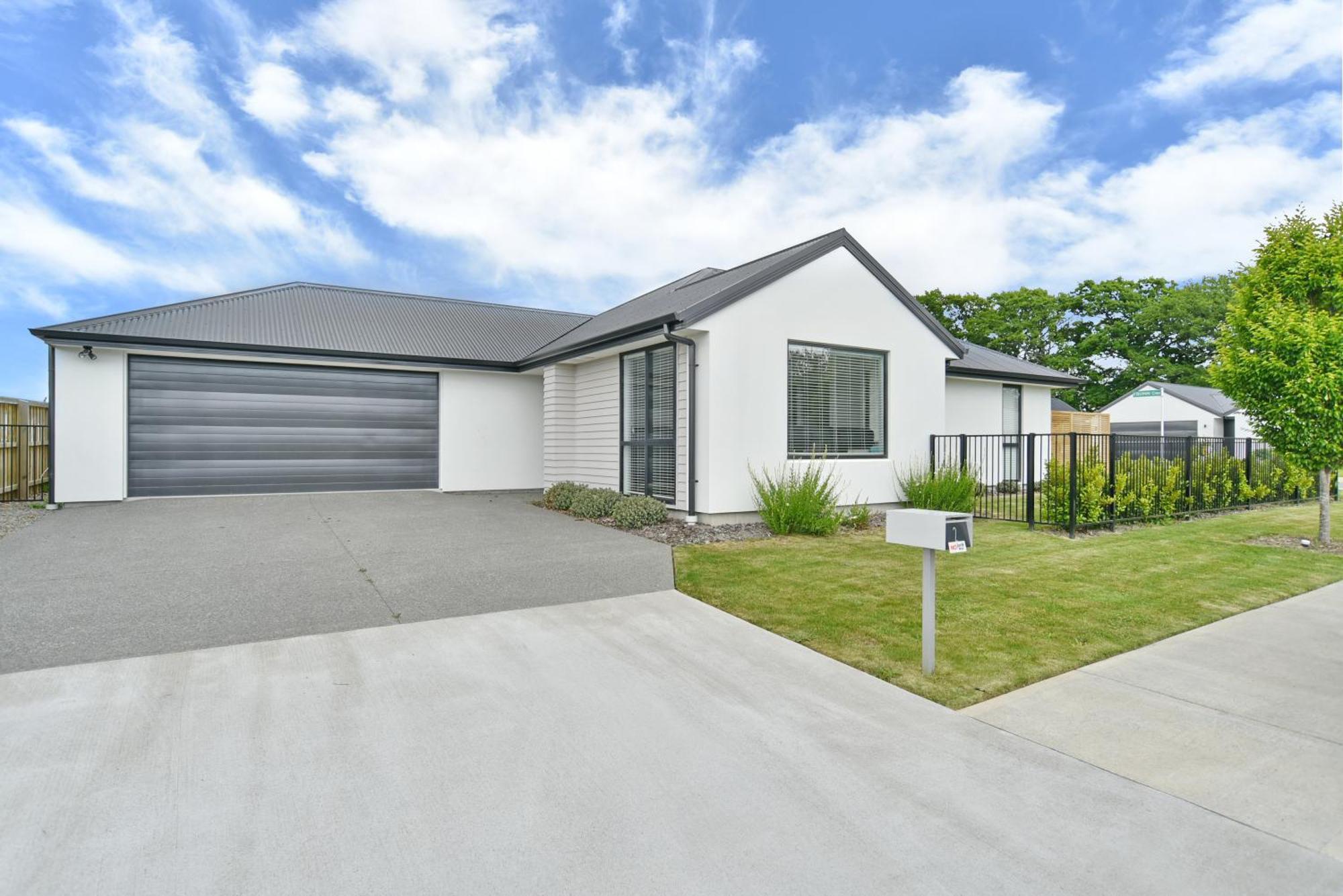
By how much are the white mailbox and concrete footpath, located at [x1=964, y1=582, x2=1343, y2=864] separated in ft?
2.78

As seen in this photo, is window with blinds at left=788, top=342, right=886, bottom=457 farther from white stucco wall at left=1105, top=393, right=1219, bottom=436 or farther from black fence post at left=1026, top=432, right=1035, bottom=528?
white stucco wall at left=1105, top=393, right=1219, bottom=436

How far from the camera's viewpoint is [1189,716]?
321cm

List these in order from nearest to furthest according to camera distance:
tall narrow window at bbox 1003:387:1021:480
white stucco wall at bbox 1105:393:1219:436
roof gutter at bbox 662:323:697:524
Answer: roof gutter at bbox 662:323:697:524, tall narrow window at bbox 1003:387:1021:480, white stucco wall at bbox 1105:393:1219:436

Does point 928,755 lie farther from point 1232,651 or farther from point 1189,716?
point 1232,651

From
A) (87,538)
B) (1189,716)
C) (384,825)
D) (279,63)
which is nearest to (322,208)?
(279,63)

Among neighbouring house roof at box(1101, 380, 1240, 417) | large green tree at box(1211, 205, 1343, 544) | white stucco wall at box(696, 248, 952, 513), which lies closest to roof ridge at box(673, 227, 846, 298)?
white stucco wall at box(696, 248, 952, 513)

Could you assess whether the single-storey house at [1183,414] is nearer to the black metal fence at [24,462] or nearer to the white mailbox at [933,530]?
the white mailbox at [933,530]

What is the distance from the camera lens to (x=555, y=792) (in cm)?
249

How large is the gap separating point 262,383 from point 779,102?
1179 cm

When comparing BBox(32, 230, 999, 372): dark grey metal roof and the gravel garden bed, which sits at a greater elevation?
BBox(32, 230, 999, 372): dark grey metal roof

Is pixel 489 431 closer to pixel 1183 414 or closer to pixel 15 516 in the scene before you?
pixel 15 516

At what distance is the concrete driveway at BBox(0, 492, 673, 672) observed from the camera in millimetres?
4414

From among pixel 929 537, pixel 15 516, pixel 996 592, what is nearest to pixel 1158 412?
pixel 996 592

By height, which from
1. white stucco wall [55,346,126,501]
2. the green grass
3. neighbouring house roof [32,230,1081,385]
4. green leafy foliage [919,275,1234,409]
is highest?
green leafy foliage [919,275,1234,409]
